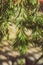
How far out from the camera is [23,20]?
1241 millimetres

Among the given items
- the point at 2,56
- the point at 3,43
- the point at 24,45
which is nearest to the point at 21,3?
the point at 24,45

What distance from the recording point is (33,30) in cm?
129

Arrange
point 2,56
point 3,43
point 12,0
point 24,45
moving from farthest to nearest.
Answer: point 3,43 < point 2,56 < point 12,0 < point 24,45

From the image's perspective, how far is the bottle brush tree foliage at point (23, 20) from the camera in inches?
47.7

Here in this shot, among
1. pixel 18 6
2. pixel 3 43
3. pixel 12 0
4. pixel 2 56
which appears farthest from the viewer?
pixel 3 43

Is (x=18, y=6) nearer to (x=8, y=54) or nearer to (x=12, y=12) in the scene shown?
(x=12, y=12)

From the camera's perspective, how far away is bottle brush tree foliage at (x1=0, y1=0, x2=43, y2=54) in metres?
1.21

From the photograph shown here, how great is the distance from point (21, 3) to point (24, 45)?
29cm

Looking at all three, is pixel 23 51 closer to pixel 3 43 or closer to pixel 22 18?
pixel 22 18

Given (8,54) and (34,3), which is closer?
(34,3)

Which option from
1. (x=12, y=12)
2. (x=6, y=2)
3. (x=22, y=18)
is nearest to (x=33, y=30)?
(x=22, y=18)

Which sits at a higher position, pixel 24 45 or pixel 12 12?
pixel 12 12

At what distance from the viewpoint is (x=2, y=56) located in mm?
2924

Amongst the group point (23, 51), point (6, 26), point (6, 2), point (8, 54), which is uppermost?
point (6, 2)
